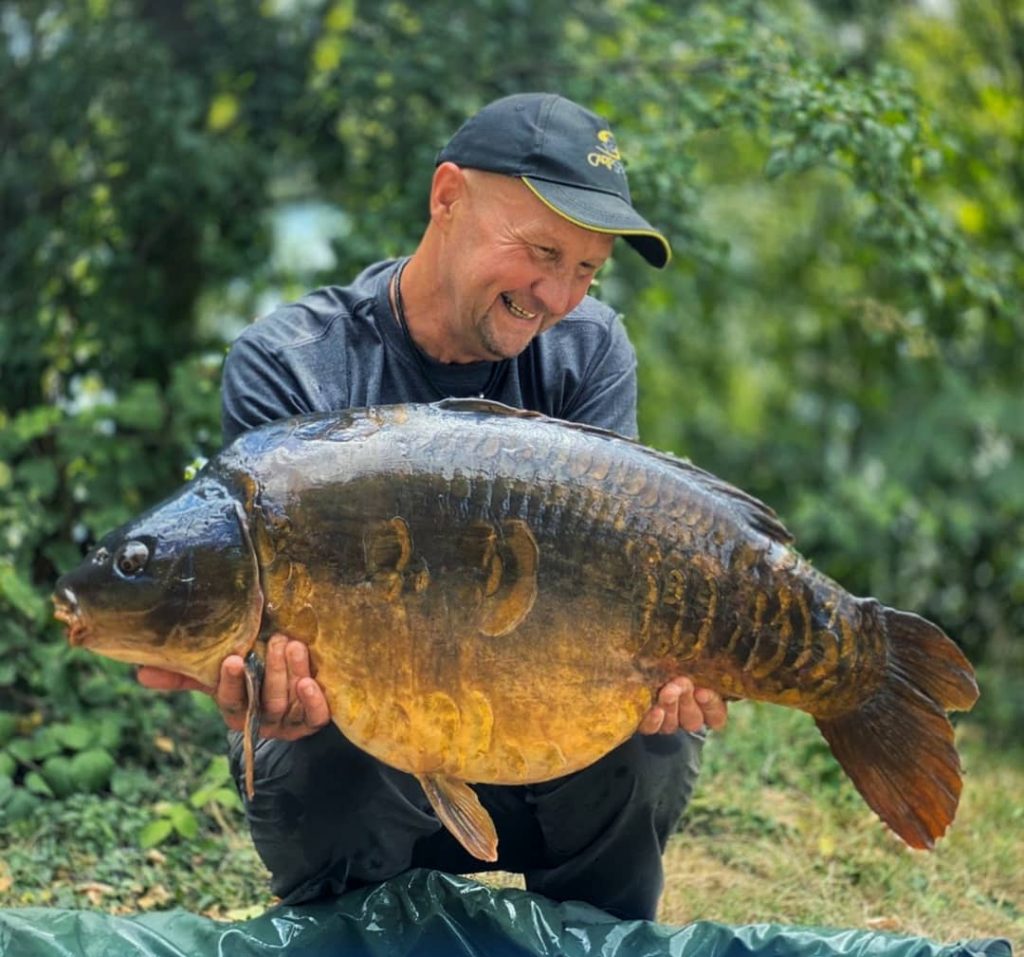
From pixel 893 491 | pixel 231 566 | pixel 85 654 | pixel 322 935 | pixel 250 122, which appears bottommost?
pixel 893 491

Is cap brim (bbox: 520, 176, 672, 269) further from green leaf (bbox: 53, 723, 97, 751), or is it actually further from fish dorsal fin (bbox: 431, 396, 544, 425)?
green leaf (bbox: 53, 723, 97, 751)

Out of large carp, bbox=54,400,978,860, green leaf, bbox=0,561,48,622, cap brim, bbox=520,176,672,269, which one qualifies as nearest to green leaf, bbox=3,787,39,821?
green leaf, bbox=0,561,48,622

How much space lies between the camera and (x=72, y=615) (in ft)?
6.82

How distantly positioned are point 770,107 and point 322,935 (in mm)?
2148

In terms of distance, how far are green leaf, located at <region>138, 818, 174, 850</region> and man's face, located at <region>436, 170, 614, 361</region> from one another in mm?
1149

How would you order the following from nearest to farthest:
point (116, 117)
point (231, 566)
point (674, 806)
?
1. point (231, 566)
2. point (674, 806)
3. point (116, 117)

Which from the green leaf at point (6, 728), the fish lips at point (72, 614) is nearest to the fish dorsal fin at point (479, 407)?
the fish lips at point (72, 614)

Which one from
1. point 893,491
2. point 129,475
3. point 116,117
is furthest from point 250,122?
point 893,491

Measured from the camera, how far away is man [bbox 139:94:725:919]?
7.93 ft

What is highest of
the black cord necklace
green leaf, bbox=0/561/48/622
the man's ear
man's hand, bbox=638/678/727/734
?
the man's ear

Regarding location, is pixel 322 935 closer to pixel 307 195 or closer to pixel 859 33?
pixel 307 195

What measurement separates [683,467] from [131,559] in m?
0.73

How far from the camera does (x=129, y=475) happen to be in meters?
3.95

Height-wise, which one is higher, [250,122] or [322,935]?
[250,122]
